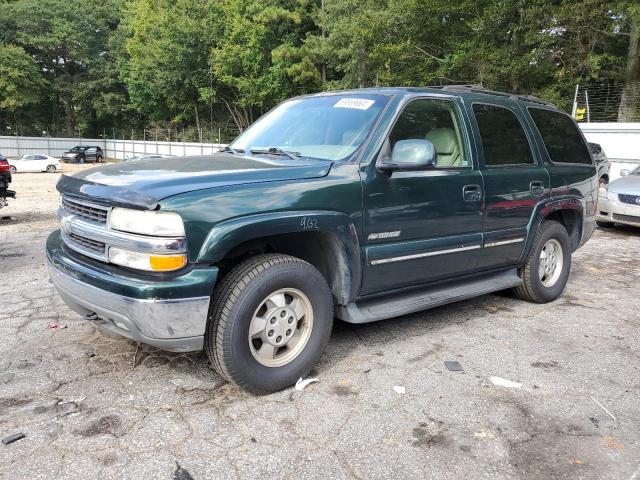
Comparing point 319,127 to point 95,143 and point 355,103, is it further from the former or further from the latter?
point 95,143

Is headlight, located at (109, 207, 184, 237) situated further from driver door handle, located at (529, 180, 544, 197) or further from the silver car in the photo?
the silver car

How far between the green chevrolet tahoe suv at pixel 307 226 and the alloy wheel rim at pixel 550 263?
24 centimetres

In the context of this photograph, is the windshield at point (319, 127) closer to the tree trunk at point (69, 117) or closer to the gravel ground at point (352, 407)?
the gravel ground at point (352, 407)

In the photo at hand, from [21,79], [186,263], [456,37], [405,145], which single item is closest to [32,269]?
[186,263]

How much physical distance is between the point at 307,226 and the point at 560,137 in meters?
3.40

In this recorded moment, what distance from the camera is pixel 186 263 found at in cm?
290

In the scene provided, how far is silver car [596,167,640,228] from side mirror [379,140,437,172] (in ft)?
25.7

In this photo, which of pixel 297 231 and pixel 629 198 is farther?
pixel 629 198

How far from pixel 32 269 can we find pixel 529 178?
18.0 ft

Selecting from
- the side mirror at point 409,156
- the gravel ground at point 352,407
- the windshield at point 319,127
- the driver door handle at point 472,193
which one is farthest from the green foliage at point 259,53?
the side mirror at point 409,156

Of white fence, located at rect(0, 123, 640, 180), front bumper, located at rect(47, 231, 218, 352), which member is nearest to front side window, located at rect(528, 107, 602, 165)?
front bumper, located at rect(47, 231, 218, 352)

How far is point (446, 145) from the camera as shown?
168 inches

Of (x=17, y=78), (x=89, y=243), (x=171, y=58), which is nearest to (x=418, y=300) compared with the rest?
(x=89, y=243)

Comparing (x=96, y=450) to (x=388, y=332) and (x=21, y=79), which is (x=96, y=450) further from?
(x=21, y=79)
